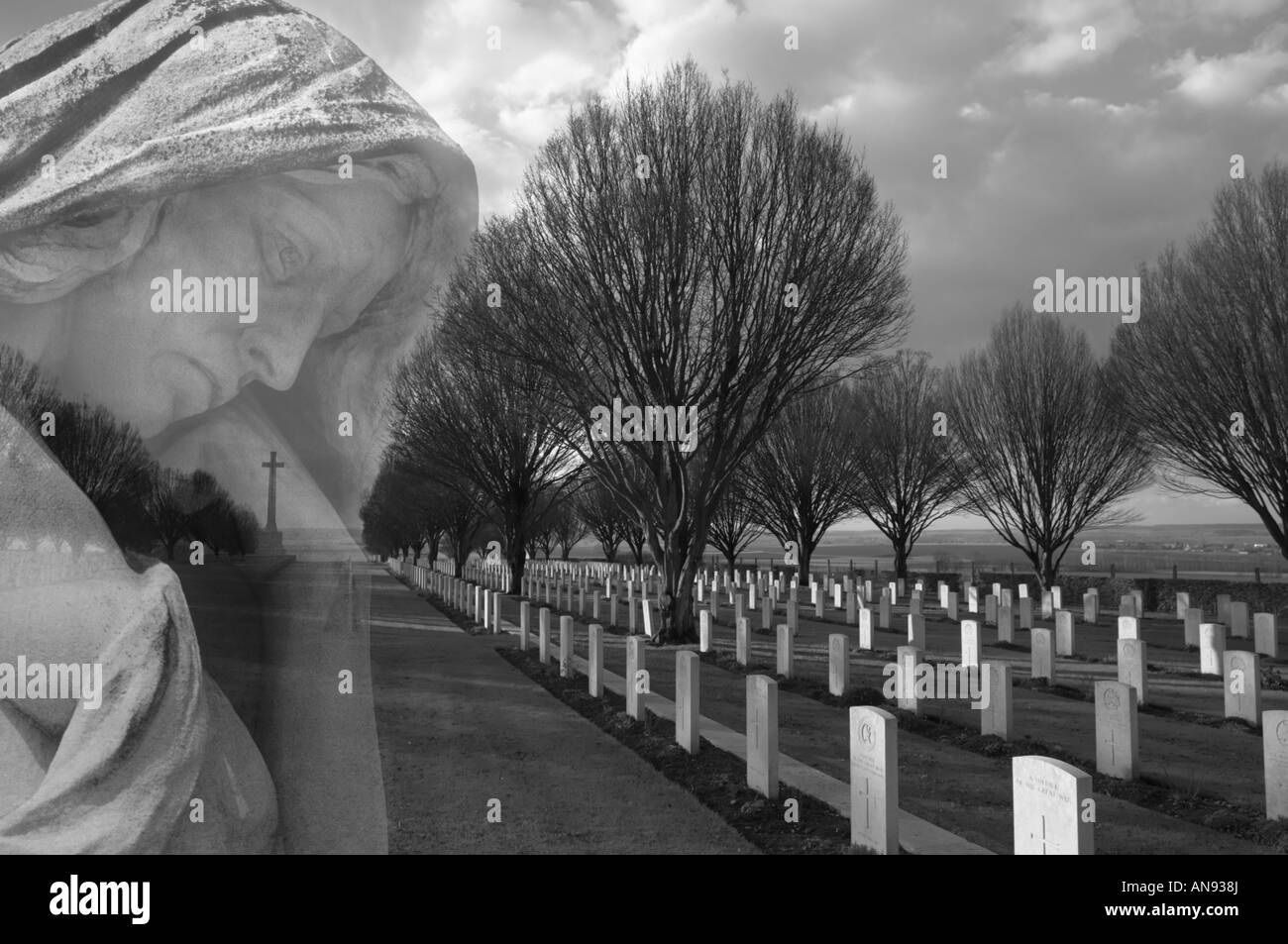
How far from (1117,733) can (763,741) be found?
10.8 feet

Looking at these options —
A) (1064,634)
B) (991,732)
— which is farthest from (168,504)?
(1064,634)

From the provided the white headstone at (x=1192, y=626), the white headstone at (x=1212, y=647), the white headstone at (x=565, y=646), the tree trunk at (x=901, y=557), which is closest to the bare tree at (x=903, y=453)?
the tree trunk at (x=901, y=557)

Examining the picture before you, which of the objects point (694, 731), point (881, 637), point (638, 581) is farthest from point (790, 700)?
point (638, 581)

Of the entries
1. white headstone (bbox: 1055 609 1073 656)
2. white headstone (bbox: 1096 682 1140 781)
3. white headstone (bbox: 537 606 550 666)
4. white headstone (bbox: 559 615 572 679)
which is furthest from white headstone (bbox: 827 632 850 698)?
white headstone (bbox: 1055 609 1073 656)

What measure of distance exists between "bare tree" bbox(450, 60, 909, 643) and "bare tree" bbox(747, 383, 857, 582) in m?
17.9

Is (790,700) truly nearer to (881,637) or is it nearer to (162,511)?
(881,637)

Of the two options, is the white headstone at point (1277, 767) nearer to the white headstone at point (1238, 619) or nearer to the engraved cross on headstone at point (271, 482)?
the engraved cross on headstone at point (271, 482)

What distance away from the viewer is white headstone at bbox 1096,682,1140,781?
7301 mm

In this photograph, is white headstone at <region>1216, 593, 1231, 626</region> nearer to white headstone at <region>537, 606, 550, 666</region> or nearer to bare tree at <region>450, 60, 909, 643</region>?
bare tree at <region>450, 60, 909, 643</region>

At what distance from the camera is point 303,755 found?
231 centimetres

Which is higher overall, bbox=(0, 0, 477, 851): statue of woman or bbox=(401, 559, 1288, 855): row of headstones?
bbox=(0, 0, 477, 851): statue of woman

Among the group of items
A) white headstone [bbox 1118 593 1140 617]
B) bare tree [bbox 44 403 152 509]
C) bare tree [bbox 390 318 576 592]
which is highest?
bare tree [bbox 390 318 576 592]

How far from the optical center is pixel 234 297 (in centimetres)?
216

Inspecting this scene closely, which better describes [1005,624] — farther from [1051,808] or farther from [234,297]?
[234,297]
